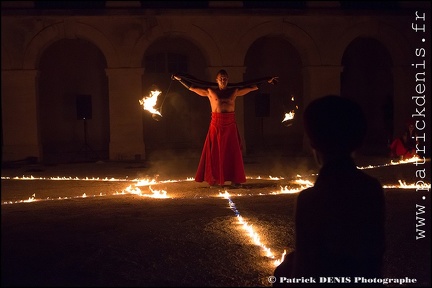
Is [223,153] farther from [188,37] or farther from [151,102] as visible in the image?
[188,37]

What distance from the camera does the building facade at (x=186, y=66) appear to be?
667 inches

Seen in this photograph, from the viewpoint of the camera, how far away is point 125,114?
17.4m

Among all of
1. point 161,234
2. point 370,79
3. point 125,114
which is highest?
point 370,79

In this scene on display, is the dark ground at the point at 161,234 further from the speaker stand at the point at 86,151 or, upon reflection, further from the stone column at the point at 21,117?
the speaker stand at the point at 86,151

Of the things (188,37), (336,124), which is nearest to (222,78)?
(188,37)

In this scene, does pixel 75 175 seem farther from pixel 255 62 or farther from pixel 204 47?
pixel 255 62

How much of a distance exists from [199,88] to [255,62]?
11.0 meters

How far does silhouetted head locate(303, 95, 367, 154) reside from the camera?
2406 millimetres

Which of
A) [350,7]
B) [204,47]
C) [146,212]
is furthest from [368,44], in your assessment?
[146,212]

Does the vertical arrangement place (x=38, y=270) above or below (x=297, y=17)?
below

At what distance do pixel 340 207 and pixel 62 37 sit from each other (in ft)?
51.5

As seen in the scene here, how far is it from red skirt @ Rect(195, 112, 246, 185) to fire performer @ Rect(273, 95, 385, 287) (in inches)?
311

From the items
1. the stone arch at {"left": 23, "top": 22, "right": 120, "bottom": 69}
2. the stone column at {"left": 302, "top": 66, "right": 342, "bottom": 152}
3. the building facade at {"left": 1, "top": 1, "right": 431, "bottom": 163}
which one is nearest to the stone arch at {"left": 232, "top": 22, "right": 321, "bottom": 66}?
the building facade at {"left": 1, "top": 1, "right": 431, "bottom": 163}

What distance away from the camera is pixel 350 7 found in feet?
61.8
